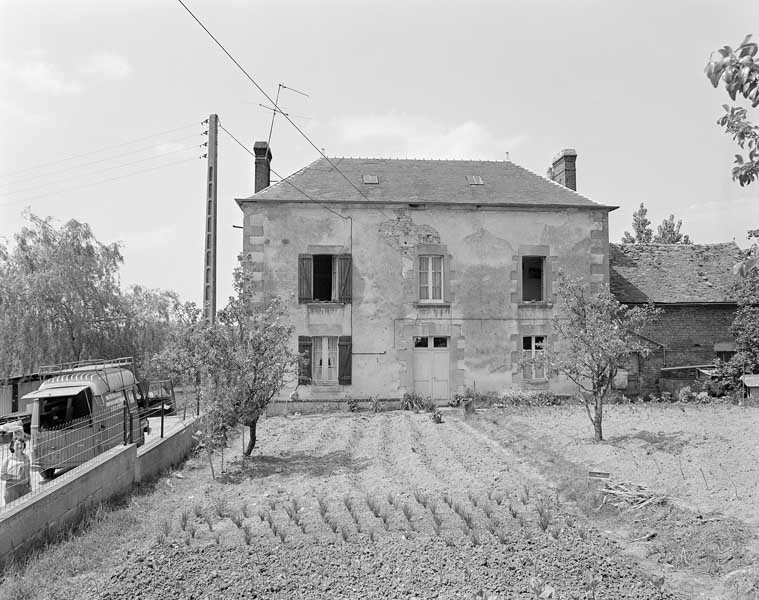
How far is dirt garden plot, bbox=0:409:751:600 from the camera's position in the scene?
6340 millimetres

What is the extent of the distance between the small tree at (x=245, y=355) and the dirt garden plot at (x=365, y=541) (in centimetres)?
125

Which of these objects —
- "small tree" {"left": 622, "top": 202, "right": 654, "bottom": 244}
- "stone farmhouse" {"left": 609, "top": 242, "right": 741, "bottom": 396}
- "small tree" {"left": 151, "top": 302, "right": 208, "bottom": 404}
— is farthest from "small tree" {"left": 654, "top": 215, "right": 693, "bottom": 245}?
"small tree" {"left": 151, "top": 302, "right": 208, "bottom": 404}

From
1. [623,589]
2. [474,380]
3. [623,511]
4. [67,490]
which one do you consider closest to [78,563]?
[67,490]

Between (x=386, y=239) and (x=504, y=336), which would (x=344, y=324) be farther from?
(x=504, y=336)

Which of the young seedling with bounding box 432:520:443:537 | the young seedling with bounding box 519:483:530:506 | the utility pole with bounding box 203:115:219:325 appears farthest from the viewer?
the utility pole with bounding box 203:115:219:325

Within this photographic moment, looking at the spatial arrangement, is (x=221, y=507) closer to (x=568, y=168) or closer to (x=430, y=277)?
(x=430, y=277)

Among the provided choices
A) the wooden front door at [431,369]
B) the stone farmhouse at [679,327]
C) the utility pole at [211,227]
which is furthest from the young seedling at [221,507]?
the stone farmhouse at [679,327]

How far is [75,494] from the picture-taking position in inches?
347

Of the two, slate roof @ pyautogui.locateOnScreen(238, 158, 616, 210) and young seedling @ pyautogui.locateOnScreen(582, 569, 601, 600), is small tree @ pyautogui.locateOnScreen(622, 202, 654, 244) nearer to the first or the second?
slate roof @ pyautogui.locateOnScreen(238, 158, 616, 210)

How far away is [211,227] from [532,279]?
11446 mm

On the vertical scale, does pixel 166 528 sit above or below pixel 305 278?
below

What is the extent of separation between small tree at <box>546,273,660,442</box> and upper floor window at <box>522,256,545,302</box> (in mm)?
8607

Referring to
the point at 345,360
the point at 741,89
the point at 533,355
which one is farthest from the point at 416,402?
the point at 741,89

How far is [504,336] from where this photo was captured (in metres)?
21.3
